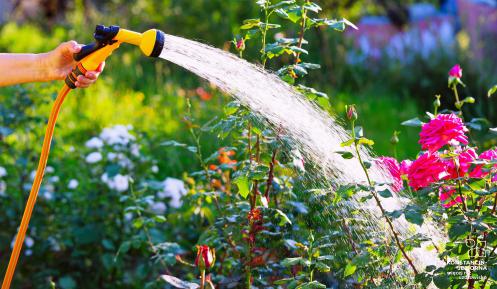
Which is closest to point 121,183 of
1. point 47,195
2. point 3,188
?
point 47,195

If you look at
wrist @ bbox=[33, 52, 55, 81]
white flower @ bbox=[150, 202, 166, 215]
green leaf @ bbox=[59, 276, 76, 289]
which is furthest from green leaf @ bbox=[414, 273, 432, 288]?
green leaf @ bbox=[59, 276, 76, 289]

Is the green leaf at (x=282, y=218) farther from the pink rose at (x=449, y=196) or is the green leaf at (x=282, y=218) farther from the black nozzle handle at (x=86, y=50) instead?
the black nozzle handle at (x=86, y=50)

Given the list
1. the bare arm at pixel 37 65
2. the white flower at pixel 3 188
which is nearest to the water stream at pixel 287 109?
the bare arm at pixel 37 65

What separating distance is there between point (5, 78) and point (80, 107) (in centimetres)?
278

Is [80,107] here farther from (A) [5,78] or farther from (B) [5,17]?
(B) [5,17]

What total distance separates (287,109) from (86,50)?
456mm

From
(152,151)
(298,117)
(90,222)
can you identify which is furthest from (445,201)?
(152,151)

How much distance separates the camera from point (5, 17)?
788 centimetres

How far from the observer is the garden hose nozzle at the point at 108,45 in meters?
1.67

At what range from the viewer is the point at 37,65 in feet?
6.17

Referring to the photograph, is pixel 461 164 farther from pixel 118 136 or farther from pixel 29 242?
pixel 29 242

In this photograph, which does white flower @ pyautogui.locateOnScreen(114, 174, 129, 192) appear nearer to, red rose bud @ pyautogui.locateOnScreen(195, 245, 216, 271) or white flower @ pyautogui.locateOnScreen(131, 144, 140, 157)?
white flower @ pyautogui.locateOnScreen(131, 144, 140, 157)

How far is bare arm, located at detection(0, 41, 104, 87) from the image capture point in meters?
1.86

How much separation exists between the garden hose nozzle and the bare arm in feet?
0.25
